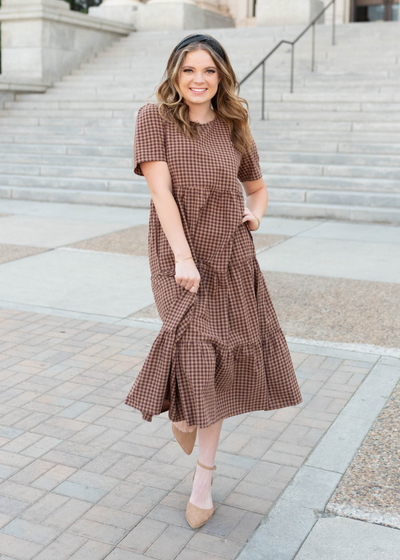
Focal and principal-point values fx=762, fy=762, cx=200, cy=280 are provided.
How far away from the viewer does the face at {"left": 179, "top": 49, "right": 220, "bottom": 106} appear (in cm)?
277

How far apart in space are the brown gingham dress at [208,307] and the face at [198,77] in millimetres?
126

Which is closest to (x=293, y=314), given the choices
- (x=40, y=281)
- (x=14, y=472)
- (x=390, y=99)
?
(x=40, y=281)

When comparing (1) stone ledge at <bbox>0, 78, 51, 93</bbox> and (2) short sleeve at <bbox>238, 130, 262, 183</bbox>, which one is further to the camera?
(1) stone ledge at <bbox>0, 78, 51, 93</bbox>

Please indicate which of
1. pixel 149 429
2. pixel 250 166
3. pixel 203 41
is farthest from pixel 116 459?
pixel 203 41

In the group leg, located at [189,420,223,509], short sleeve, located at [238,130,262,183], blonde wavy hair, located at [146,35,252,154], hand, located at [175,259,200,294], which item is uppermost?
blonde wavy hair, located at [146,35,252,154]

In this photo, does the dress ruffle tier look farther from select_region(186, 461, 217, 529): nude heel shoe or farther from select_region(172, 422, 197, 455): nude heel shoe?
select_region(186, 461, 217, 529): nude heel shoe

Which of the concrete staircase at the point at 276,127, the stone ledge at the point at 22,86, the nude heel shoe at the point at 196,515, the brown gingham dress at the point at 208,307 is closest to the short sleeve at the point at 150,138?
the brown gingham dress at the point at 208,307

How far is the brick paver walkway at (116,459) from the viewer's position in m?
2.85

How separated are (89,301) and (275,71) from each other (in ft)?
36.2

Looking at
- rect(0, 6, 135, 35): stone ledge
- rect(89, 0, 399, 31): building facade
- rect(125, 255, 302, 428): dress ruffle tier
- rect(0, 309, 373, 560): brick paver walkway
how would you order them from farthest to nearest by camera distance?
rect(89, 0, 399, 31): building facade → rect(0, 6, 135, 35): stone ledge → rect(0, 309, 373, 560): brick paver walkway → rect(125, 255, 302, 428): dress ruffle tier

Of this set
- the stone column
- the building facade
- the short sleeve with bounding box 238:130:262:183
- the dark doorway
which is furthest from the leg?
the dark doorway

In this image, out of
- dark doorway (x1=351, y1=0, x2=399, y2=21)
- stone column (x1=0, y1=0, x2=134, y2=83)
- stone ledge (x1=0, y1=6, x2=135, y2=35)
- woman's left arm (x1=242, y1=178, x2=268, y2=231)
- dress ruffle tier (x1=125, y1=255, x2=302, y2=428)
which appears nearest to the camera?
dress ruffle tier (x1=125, y1=255, x2=302, y2=428)

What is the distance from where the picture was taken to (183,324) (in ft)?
8.98

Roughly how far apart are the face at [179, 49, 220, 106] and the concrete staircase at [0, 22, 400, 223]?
615 cm
